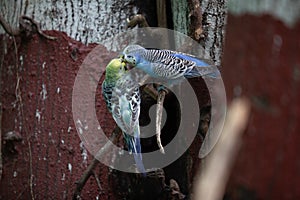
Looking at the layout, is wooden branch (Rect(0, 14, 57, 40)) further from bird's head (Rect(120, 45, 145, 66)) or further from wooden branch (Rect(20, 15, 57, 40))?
bird's head (Rect(120, 45, 145, 66))

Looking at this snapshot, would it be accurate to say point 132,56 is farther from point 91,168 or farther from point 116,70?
point 91,168

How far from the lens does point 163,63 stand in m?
1.81

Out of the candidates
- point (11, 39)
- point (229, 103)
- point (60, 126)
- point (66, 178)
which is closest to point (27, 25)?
point (11, 39)

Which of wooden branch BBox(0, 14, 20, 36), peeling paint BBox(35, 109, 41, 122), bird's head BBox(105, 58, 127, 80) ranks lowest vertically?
peeling paint BBox(35, 109, 41, 122)

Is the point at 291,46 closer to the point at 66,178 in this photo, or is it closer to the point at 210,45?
the point at 210,45

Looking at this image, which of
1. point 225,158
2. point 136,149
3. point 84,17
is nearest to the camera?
point 225,158

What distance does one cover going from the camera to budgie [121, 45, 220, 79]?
1.82m

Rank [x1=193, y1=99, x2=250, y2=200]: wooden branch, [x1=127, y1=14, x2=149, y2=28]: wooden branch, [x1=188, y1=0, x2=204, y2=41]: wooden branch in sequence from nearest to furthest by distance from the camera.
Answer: [x1=193, y1=99, x2=250, y2=200]: wooden branch, [x1=188, y1=0, x2=204, y2=41]: wooden branch, [x1=127, y1=14, x2=149, y2=28]: wooden branch

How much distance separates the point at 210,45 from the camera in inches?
80.9

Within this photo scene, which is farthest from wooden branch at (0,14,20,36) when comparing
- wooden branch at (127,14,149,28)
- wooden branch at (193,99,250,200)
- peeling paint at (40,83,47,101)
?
wooden branch at (193,99,250,200)

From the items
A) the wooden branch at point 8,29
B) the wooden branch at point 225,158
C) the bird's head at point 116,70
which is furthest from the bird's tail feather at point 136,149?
the wooden branch at point 225,158

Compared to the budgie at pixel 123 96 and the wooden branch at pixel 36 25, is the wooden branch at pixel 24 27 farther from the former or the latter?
the budgie at pixel 123 96

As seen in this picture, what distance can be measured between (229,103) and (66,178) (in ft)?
4.59

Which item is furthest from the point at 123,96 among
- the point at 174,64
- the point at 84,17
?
the point at 84,17
